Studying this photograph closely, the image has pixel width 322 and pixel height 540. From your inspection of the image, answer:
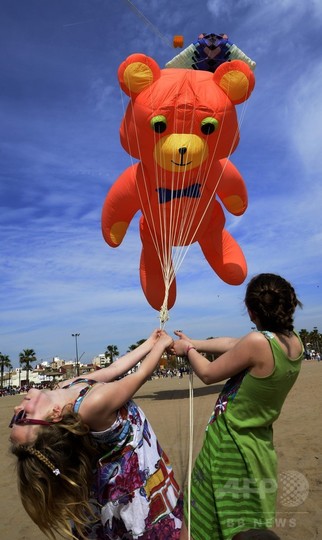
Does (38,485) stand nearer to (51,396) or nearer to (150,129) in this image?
(51,396)

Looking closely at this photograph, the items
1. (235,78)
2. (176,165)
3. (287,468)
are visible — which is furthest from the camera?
(176,165)

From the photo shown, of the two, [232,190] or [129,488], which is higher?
[232,190]

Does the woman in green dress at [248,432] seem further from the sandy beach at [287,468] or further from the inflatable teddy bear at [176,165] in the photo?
the inflatable teddy bear at [176,165]

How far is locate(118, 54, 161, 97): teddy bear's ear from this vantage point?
21.3 ft

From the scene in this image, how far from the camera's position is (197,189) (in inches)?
285

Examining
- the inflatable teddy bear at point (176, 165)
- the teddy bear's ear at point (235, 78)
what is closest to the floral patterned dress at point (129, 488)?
the inflatable teddy bear at point (176, 165)

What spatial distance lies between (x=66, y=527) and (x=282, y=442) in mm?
5267

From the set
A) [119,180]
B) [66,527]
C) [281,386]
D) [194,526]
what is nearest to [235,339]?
[281,386]

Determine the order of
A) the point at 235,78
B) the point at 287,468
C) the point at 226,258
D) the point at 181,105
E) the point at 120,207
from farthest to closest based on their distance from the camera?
1. the point at 226,258
2. the point at 120,207
3. the point at 235,78
4. the point at 181,105
5. the point at 287,468

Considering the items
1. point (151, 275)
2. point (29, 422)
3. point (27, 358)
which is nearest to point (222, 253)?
point (151, 275)

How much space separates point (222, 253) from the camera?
28.4 ft

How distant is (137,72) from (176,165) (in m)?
1.63

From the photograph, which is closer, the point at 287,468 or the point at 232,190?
the point at 287,468

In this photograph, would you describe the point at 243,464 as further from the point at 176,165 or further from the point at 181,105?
the point at 181,105
